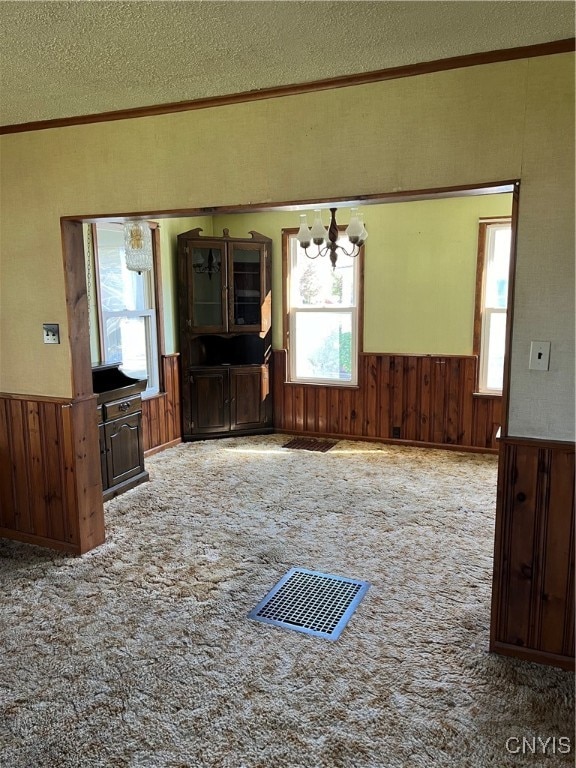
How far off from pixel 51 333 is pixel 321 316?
10.5 feet

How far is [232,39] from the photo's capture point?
1.97 metres

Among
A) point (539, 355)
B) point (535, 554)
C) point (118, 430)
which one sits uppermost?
point (539, 355)

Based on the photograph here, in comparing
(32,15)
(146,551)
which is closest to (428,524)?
(146,551)

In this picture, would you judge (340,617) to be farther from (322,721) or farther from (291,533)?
(291,533)

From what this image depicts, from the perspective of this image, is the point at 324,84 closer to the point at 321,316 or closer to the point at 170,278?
the point at 170,278

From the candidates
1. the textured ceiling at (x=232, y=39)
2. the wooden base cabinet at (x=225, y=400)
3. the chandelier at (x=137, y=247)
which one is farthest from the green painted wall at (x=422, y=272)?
the textured ceiling at (x=232, y=39)

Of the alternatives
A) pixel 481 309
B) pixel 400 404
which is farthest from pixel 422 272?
pixel 400 404

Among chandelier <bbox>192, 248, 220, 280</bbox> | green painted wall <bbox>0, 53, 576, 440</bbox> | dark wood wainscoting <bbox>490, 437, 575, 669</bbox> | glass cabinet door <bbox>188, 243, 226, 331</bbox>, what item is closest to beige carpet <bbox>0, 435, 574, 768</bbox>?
dark wood wainscoting <bbox>490, 437, 575, 669</bbox>

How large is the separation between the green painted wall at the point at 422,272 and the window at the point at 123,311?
74.2 inches

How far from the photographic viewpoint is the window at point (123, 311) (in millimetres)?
4578

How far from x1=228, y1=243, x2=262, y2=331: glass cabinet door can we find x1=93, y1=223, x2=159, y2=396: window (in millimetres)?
824

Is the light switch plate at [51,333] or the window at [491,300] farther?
the window at [491,300]

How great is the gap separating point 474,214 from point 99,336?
11.4 ft

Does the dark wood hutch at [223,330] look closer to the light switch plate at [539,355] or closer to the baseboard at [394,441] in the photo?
the baseboard at [394,441]
